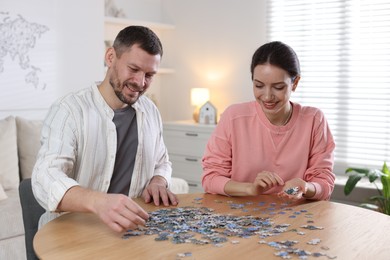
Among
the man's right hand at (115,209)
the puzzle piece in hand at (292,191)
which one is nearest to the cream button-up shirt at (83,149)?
the man's right hand at (115,209)

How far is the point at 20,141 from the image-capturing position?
451 cm

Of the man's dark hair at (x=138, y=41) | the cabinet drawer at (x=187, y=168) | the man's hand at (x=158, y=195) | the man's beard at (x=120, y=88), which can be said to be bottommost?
the cabinet drawer at (x=187, y=168)

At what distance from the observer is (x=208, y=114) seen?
5.99 metres

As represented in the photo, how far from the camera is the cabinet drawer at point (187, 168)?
5.79 meters

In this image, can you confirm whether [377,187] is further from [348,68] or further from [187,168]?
[187,168]

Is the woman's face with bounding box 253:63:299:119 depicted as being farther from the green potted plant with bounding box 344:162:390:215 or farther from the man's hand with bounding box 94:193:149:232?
the green potted plant with bounding box 344:162:390:215

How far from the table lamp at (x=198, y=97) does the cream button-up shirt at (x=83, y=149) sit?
3.65 metres

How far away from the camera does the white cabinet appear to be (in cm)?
577

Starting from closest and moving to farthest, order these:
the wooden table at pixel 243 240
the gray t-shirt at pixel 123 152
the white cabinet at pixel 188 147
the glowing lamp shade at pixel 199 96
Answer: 1. the wooden table at pixel 243 240
2. the gray t-shirt at pixel 123 152
3. the white cabinet at pixel 188 147
4. the glowing lamp shade at pixel 199 96

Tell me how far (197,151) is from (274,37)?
1.42m

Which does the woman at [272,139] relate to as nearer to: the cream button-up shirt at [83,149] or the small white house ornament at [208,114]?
the cream button-up shirt at [83,149]

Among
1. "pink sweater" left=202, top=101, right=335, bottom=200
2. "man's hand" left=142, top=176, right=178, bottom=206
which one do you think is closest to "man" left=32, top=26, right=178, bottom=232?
"man's hand" left=142, top=176, right=178, bottom=206

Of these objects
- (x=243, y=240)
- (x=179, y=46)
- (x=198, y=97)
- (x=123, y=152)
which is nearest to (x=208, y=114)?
(x=198, y=97)

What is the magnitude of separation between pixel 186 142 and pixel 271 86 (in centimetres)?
350
